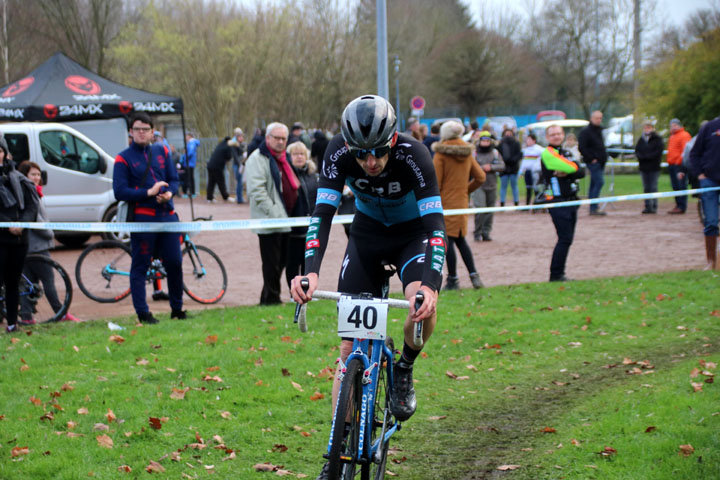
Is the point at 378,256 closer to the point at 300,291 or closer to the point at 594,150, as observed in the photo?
the point at 300,291

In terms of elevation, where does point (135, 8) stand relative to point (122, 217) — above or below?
above

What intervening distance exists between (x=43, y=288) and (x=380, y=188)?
20.4ft

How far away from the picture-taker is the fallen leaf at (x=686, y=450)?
4.94m

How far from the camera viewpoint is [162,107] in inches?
790

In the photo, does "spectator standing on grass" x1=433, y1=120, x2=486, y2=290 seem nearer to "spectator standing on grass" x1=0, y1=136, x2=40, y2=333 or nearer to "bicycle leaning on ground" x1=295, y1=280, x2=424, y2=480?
"spectator standing on grass" x1=0, y1=136, x2=40, y2=333

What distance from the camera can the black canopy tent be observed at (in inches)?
736

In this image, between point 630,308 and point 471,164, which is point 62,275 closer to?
point 471,164

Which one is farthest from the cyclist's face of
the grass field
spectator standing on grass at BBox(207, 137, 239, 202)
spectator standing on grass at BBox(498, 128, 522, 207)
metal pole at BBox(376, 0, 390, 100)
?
spectator standing on grass at BBox(207, 137, 239, 202)

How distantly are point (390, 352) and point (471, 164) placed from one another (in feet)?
22.6

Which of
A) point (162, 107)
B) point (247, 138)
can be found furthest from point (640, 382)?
point (247, 138)

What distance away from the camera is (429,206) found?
15.0ft

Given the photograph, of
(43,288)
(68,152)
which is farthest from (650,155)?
(43,288)

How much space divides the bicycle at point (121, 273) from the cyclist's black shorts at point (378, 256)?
6.17 meters

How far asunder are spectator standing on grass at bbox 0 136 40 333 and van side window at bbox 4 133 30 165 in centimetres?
750
